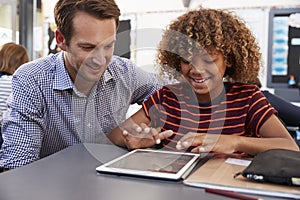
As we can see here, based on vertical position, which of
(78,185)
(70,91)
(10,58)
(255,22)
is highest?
(255,22)

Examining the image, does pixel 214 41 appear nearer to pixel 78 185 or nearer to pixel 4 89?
pixel 78 185

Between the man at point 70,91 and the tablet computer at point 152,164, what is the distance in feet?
0.95

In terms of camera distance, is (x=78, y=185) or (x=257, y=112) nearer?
(x=78, y=185)

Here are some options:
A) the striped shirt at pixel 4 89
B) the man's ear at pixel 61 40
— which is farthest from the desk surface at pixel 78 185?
the striped shirt at pixel 4 89

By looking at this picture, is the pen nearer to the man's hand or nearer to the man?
the man's hand

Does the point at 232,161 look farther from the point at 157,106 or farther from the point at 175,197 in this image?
the point at 157,106

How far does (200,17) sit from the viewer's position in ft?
3.47

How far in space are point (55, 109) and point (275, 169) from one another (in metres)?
0.79

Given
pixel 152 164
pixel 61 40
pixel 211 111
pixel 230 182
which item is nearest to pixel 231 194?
pixel 230 182

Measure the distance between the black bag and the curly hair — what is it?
42 centimetres

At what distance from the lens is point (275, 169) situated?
638mm

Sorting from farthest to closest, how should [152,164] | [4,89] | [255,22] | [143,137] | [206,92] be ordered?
[255,22], [4,89], [206,92], [143,137], [152,164]

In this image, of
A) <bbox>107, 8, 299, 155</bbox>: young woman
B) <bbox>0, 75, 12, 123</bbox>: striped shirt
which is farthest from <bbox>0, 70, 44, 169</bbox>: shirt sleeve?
<bbox>0, 75, 12, 123</bbox>: striped shirt

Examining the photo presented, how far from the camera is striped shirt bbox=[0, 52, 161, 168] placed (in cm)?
108
